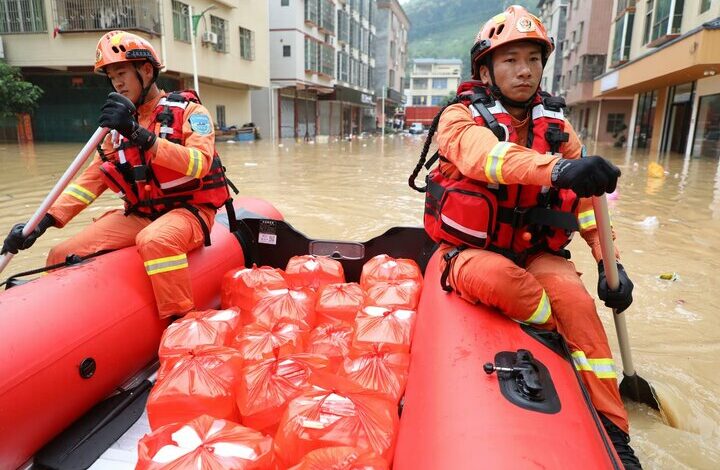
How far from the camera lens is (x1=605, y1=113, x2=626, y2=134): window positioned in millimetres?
32125

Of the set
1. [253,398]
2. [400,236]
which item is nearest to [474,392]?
[253,398]

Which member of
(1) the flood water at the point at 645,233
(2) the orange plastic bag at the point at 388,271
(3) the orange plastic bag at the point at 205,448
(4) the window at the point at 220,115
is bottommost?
(1) the flood water at the point at 645,233

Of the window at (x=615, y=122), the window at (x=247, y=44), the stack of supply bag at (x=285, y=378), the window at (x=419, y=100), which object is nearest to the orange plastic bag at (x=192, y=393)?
the stack of supply bag at (x=285, y=378)

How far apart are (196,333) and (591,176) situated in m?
1.86

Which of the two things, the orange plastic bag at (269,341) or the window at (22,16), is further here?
the window at (22,16)

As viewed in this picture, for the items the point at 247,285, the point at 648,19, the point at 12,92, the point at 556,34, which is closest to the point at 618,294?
the point at 247,285

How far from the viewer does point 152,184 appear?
2961 mm

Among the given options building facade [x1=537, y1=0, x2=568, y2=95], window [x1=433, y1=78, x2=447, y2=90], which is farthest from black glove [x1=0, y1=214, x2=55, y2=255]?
window [x1=433, y1=78, x2=447, y2=90]

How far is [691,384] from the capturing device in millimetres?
2920

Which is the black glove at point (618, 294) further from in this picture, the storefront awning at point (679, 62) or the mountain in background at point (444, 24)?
the mountain in background at point (444, 24)

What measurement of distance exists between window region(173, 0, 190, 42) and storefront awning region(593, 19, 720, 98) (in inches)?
714

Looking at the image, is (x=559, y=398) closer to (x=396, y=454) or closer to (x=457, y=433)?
(x=457, y=433)

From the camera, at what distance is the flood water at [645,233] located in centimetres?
260

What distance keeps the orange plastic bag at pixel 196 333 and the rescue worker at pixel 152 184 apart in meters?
0.19
